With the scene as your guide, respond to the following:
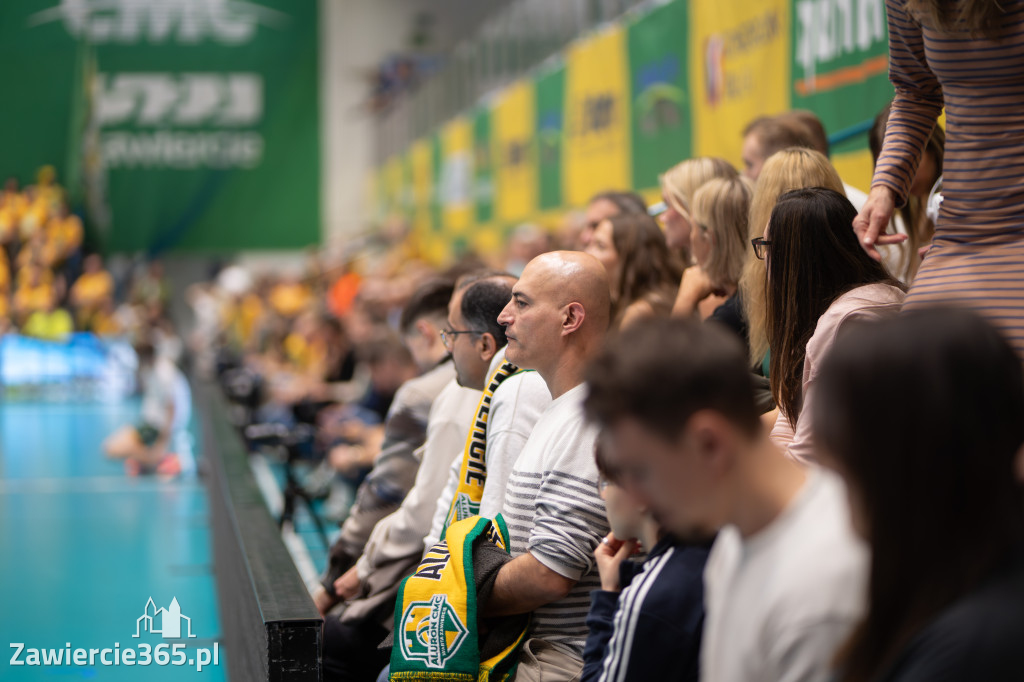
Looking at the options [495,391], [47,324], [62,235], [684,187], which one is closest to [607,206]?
[684,187]

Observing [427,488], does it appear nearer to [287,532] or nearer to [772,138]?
[772,138]

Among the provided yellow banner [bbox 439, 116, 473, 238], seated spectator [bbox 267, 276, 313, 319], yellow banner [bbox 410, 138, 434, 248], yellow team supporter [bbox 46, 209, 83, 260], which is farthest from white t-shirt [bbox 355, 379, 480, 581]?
yellow team supporter [bbox 46, 209, 83, 260]

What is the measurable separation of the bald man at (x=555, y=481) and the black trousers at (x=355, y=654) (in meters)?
0.93

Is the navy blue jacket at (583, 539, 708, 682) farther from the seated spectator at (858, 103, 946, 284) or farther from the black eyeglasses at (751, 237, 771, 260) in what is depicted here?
the seated spectator at (858, 103, 946, 284)

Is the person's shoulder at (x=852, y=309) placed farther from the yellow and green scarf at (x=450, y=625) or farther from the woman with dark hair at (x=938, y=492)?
the woman with dark hair at (x=938, y=492)

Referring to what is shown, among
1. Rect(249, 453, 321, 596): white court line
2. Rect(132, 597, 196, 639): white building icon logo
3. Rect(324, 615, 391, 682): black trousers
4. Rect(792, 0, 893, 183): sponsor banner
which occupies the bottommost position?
Rect(249, 453, 321, 596): white court line

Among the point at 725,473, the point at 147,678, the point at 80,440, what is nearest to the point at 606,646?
the point at 725,473

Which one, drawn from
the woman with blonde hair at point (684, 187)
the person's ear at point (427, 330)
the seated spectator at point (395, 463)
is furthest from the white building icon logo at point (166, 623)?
the woman with blonde hair at point (684, 187)

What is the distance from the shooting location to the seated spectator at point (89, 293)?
21.0 m

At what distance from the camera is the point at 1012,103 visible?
205 cm

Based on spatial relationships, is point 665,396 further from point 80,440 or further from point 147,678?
point 80,440

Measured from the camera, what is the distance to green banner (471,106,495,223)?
43.8 feet

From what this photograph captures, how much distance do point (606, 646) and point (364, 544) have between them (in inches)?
79.9

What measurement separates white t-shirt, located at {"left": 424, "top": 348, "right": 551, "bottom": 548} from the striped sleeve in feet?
3.13
